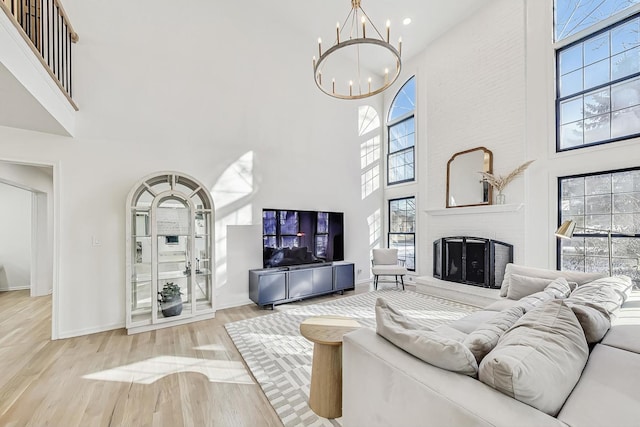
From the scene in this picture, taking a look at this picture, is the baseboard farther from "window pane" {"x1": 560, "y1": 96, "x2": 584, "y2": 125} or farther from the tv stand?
"window pane" {"x1": 560, "y1": 96, "x2": 584, "y2": 125}

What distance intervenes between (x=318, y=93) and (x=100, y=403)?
17.3 feet

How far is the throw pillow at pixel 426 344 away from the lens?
3.62ft

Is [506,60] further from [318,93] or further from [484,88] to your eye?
[318,93]

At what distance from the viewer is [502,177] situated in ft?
14.7

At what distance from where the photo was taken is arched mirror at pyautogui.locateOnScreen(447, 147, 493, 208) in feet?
15.3

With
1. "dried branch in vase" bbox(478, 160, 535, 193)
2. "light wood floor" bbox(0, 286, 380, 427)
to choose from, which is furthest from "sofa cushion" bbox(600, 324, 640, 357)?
"dried branch in vase" bbox(478, 160, 535, 193)

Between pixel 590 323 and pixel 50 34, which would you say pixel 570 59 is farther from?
pixel 50 34

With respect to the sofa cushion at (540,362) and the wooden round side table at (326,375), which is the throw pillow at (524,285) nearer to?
the sofa cushion at (540,362)

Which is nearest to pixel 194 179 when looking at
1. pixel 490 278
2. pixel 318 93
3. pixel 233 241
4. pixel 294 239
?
pixel 233 241

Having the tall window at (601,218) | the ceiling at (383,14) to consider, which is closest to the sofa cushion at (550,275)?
the tall window at (601,218)

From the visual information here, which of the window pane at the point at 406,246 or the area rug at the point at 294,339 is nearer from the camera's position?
the area rug at the point at 294,339

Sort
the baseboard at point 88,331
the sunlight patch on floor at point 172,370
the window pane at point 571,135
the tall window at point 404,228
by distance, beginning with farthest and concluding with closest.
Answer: the tall window at point 404,228 → the window pane at point 571,135 → the baseboard at point 88,331 → the sunlight patch on floor at point 172,370

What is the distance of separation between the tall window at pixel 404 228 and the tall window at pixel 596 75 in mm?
2758

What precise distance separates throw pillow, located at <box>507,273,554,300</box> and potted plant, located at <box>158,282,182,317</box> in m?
4.11
